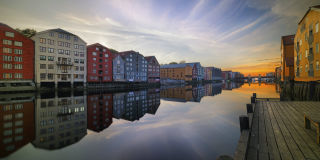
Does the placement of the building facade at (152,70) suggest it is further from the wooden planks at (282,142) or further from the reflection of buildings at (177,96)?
the wooden planks at (282,142)

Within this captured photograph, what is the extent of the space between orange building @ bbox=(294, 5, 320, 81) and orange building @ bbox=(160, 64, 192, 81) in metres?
89.1

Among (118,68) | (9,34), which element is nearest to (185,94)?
(118,68)

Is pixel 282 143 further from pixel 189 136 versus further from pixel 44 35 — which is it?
pixel 44 35

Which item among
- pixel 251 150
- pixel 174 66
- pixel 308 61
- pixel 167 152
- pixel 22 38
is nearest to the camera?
pixel 251 150

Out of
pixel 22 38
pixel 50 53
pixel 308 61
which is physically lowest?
pixel 308 61

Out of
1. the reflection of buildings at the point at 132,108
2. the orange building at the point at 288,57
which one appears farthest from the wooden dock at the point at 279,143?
the orange building at the point at 288,57

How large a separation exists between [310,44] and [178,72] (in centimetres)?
9641

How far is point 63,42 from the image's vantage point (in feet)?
162

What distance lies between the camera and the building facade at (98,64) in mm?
55812

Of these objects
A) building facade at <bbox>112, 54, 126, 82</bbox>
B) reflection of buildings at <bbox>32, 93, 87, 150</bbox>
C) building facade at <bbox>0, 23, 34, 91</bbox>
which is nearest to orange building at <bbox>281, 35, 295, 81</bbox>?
reflection of buildings at <bbox>32, 93, 87, 150</bbox>

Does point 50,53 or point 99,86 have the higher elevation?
point 50,53

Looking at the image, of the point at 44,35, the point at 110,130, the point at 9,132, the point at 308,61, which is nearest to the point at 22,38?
the point at 44,35

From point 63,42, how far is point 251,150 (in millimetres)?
61871

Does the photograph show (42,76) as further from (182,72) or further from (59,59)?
(182,72)
